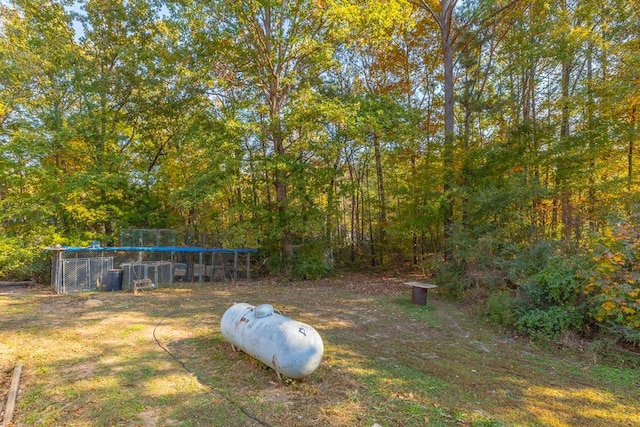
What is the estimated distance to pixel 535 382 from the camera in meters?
4.81

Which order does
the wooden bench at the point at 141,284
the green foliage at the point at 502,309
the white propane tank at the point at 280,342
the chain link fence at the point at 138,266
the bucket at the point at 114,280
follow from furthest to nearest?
1. the bucket at the point at 114,280
2. the chain link fence at the point at 138,266
3. the wooden bench at the point at 141,284
4. the green foliage at the point at 502,309
5. the white propane tank at the point at 280,342

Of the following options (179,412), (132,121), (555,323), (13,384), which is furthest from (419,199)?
(132,121)

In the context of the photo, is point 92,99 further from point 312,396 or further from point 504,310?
point 504,310

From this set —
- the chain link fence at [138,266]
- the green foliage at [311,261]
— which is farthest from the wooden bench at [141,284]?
the green foliage at [311,261]

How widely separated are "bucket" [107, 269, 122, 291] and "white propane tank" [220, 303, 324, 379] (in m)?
9.05

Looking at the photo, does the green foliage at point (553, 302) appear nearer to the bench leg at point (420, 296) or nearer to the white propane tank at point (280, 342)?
the bench leg at point (420, 296)

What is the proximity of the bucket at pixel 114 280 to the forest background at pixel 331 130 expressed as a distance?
3.45 m

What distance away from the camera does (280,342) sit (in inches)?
175

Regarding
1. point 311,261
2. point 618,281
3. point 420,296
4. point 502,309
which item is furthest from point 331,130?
point 618,281

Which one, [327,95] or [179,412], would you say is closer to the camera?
[179,412]

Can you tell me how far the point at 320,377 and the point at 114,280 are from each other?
1030cm

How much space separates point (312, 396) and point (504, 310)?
5.17m

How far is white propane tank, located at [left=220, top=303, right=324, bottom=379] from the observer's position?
4363 mm

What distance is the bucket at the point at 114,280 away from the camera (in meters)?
12.0
